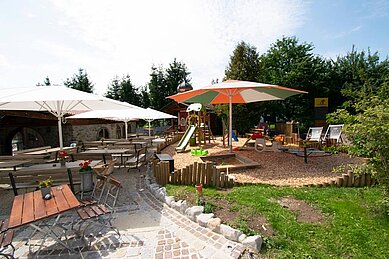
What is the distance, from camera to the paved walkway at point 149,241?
3168 mm

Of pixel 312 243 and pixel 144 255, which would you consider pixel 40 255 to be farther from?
pixel 312 243

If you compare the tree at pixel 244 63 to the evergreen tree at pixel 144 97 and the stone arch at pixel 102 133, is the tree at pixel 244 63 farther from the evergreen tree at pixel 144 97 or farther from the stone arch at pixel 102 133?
the evergreen tree at pixel 144 97

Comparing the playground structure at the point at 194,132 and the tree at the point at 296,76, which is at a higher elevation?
the tree at the point at 296,76

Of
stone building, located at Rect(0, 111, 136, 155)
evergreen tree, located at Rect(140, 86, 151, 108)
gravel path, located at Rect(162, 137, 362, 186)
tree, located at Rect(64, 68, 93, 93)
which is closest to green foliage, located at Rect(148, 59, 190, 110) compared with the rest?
evergreen tree, located at Rect(140, 86, 151, 108)

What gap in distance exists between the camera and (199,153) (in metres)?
10.2

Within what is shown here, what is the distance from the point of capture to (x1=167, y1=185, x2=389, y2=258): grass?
9.54 feet

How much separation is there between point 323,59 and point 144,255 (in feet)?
74.8

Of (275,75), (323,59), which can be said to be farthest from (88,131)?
(323,59)

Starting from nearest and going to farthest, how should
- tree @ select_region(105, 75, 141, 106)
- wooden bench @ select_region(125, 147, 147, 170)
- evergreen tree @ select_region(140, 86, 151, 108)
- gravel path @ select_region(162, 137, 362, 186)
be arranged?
gravel path @ select_region(162, 137, 362, 186), wooden bench @ select_region(125, 147, 147, 170), tree @ select_region(105, 75, 141, 106), evergreen tree @ select_region(140, 86, 151, 108)

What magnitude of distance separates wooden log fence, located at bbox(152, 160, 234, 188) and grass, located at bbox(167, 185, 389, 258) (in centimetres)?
39

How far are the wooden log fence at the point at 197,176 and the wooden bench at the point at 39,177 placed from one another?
6.61ft

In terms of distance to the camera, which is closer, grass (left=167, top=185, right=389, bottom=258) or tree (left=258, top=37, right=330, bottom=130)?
grass (left=167, top=185, right=389, bottom=258)

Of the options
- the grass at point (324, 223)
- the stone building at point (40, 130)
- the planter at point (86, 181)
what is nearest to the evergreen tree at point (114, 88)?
the stone building at point (40, 130)

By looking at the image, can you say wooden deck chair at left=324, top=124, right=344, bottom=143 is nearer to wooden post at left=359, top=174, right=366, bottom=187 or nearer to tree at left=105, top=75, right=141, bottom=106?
wooden post at left=359, top=174, right=366, bottom=187
